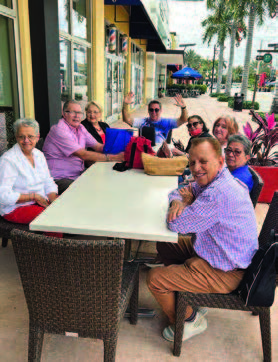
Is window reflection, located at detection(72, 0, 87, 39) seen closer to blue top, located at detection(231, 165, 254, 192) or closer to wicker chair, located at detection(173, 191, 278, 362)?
blue top, located at detection(231, 165, 254, 192)

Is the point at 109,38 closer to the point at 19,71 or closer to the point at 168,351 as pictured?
the point at 19,71

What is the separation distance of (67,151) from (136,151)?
0.80 m

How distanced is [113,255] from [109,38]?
390 inches

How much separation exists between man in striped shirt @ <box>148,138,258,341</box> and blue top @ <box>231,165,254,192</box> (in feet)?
2.45

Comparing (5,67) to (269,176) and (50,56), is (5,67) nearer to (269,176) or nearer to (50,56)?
(50,56)

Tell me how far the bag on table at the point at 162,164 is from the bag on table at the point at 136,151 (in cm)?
16

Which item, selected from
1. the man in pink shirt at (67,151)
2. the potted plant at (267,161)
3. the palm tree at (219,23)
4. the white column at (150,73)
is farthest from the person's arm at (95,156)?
the palm tree at (219,23)

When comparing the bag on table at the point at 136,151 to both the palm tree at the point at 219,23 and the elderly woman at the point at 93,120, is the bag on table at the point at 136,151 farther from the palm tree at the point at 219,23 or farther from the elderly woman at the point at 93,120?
the palm tree at the point at 219,23

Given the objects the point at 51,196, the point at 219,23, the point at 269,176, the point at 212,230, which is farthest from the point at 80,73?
the point at 219,23

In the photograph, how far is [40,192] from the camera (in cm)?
294

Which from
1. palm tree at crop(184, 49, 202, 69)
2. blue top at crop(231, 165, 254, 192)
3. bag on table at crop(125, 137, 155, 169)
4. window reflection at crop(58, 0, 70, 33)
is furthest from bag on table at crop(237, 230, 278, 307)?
palm tree at crop(184, 49, 202, 69)

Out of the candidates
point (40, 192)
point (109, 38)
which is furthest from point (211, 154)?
point (109, 38)

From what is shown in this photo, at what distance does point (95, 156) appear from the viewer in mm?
3502

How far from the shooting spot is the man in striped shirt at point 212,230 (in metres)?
1.88
